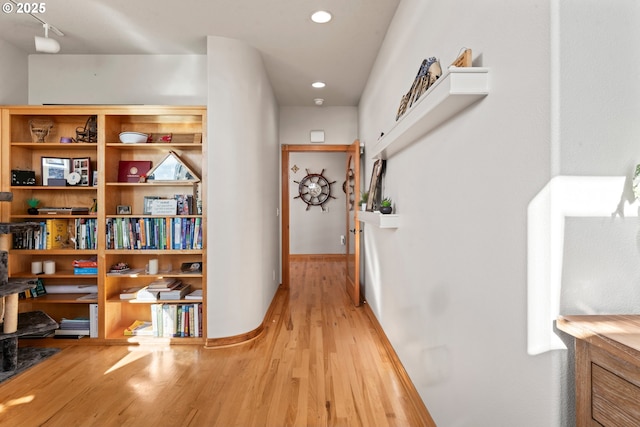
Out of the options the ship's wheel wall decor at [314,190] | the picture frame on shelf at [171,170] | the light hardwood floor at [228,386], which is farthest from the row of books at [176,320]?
the ship's wheel wall decor at [314,190]

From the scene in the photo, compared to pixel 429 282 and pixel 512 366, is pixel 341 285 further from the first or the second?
pixel 512 366

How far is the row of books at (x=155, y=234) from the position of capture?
309cm

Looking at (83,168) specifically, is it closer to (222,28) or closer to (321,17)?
(222,28)

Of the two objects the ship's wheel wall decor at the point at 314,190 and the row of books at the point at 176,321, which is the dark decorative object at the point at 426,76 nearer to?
the row of books at the point at 176,321

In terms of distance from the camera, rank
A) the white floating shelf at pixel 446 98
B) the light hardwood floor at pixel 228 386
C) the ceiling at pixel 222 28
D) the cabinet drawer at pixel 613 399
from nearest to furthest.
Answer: the cabinet drawer at pixel 613 399 < the white floating shelf at pixel 446 98 < the light hardwood floor at pixel 228 386 < the ceiling at pixel 222 28

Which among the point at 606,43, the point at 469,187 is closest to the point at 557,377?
the point at 469,187

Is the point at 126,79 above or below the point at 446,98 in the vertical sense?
above

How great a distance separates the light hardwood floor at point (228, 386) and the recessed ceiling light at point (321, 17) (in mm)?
2694

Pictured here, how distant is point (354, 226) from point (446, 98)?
130 inches

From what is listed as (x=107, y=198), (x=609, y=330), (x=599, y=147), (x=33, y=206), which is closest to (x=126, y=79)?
(x=107, y=198)

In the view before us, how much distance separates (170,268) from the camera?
10.8 feet

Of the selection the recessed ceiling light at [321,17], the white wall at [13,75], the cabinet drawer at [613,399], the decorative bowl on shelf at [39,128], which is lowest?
the cabinet drawer at [613,399]

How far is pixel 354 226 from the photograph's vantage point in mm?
4461

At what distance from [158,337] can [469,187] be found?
296 cm
